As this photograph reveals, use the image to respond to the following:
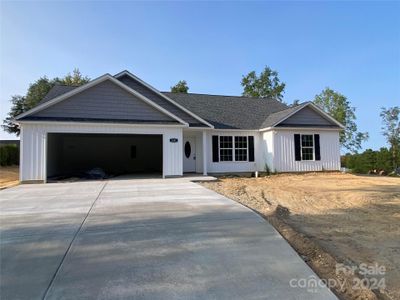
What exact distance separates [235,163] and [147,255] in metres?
14.4

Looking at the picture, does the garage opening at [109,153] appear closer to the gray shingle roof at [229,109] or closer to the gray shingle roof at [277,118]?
the gray shingle roof at [229,109]

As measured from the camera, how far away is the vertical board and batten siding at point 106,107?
1475 centimetres

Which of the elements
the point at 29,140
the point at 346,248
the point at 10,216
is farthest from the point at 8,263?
the point at 29,140

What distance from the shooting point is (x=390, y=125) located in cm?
3080

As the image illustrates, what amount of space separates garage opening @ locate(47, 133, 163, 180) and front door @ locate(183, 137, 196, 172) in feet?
11.3

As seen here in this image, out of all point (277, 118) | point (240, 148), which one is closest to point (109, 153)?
point (240, 148)

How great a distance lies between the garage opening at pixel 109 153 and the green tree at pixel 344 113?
84.1ft

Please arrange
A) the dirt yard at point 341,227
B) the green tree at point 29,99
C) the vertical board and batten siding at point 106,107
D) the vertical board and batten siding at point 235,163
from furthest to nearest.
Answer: the green tree at point 29,99 < the vertical board and batten siding at point 235,163 < the vertical board and batten siding at point 106,107 < the dirt yard at point 341,227

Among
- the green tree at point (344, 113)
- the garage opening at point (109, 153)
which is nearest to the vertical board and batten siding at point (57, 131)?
the garage opening at point (109, 153)

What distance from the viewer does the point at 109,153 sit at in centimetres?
2311

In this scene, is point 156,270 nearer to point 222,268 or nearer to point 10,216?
point 222,268

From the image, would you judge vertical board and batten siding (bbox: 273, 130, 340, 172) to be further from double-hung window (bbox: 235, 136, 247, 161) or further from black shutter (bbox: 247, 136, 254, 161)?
double-hung window (bbox: 235, 136, 247, 161)

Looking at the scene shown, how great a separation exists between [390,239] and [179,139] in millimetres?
11326

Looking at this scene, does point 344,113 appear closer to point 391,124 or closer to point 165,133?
point 391,124
